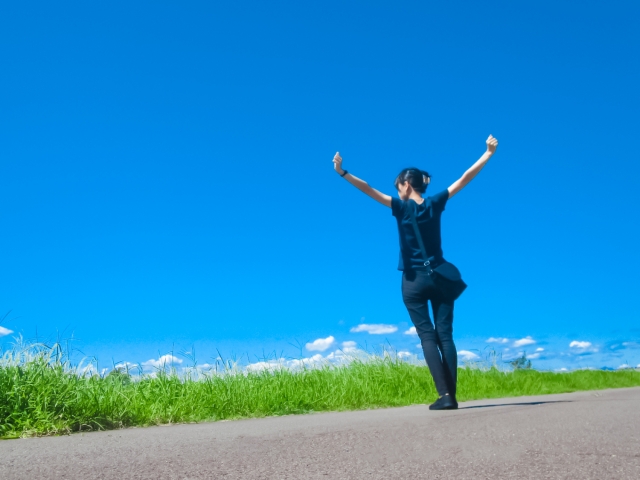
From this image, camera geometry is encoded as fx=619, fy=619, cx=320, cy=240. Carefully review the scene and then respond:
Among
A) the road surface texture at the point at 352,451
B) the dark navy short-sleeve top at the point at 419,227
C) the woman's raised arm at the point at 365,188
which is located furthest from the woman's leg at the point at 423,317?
the road surface texture at the point at 352,451

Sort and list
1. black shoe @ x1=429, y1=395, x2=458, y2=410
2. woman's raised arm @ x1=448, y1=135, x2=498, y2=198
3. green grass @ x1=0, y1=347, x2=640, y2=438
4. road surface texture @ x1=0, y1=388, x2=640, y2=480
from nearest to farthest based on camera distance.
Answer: road surface texture @ x1=0, y1=388, x2=640, y2=480 < green grass @ x1=0, y1=347, x2=640, y2=438 < black shoe @ x1=429, y1=395, x2=458, y2=410 < woman's raised arm @ x1=448, y1=135, x2=498, y2=198

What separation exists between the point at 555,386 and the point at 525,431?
935 cm

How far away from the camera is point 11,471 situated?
10.0 ft

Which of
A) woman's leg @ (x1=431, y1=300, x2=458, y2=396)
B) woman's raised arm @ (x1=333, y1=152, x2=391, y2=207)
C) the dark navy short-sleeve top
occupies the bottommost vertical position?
woman's leg @ (x1=431, y1=300, x2=458, y2=396)

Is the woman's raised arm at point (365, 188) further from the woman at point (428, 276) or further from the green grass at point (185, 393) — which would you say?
the green grass at point (185, 393)

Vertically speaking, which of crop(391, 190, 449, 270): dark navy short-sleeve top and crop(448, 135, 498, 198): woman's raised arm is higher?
crop(448, 135, 498, 198): woman's raised arm

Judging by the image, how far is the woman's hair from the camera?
684 centimetres

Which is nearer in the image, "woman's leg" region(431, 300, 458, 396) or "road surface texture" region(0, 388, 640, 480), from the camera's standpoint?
"road surface texture" region(0, 388, 640, 480)

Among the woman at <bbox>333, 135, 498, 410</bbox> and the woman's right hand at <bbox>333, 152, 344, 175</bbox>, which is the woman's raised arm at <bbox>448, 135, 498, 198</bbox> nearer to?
the woman at <bbox>333, 135, 498, 410</bbox>

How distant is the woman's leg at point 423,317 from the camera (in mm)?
6148

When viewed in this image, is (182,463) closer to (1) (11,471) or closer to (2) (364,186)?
(1) (11,471)

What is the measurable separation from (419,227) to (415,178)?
26.4 inches

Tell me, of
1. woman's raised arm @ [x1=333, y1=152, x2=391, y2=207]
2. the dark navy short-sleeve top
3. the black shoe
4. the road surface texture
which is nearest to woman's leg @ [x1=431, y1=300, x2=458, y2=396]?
the black shoe

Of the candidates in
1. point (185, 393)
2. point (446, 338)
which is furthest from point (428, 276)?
point (185, 393)
